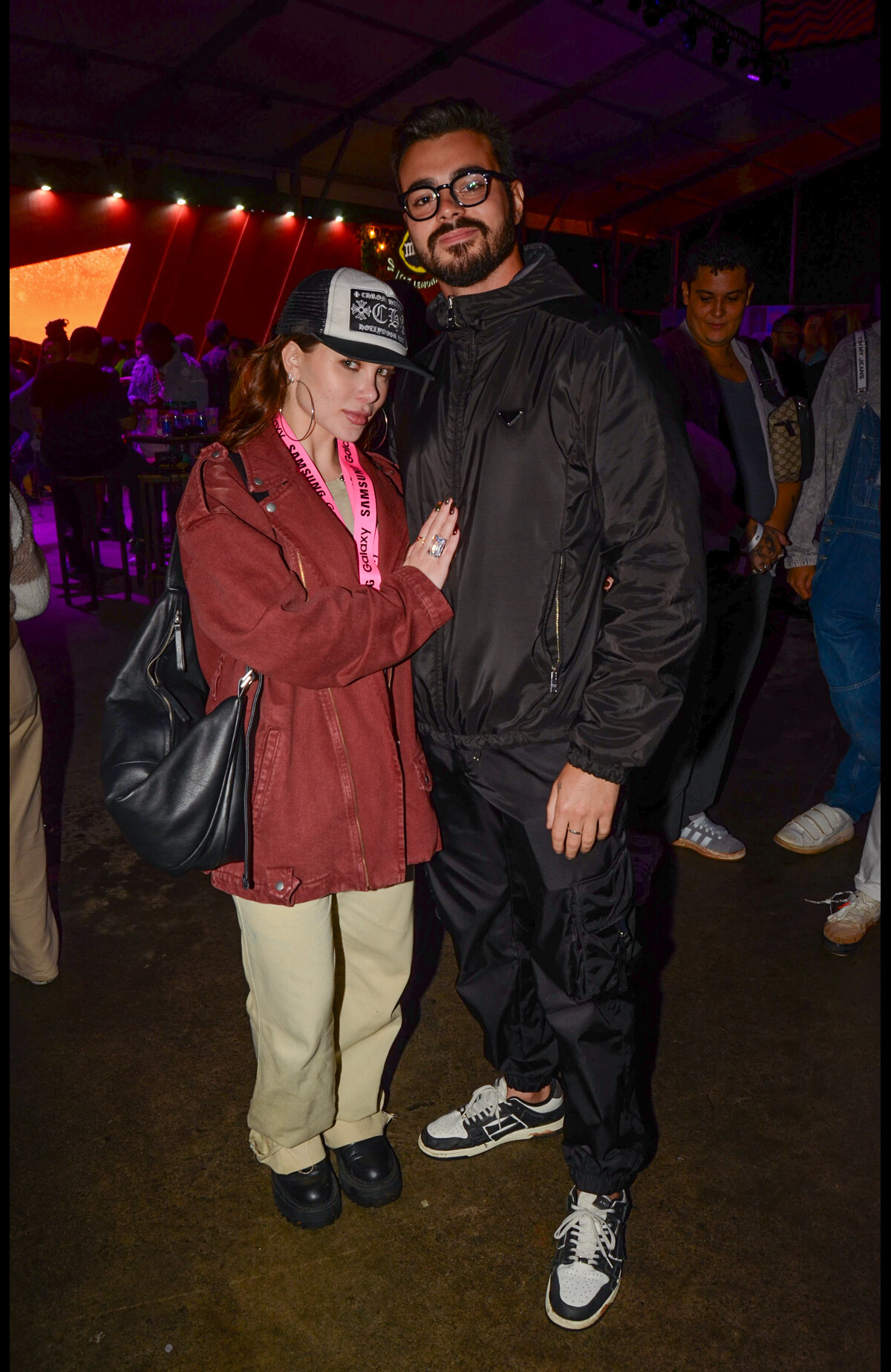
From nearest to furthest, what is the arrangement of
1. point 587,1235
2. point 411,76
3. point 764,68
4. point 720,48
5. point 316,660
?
1. point 316,660
2. point 587,1235
3. point 720,48
4. point 411,76
5. point 764,68

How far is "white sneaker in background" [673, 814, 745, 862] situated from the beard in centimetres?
253

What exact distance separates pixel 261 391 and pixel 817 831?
2878mm

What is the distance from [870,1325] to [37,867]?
2.38m

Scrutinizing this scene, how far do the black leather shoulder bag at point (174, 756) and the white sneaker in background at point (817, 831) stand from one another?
2624 millimetres

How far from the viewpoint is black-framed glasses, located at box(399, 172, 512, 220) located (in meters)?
1.87

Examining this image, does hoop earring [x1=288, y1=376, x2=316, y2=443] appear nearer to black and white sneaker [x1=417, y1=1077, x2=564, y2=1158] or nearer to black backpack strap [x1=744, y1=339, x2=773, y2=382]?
black and white sneaker [x1=417, y1=1077, x2=564, y2=1158]

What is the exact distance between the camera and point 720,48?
13.0m

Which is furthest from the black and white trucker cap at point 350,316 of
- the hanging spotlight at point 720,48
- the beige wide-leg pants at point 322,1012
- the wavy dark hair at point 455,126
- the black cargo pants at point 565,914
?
the hanging spotlight at point 720,48

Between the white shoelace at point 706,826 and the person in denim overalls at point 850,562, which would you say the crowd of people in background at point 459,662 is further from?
the white shoelace at point 706,826

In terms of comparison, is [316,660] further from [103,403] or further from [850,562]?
[103,403]

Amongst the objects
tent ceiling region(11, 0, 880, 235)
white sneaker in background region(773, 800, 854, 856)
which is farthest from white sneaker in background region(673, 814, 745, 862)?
tent ceiling region(11, 0, 880, 235)

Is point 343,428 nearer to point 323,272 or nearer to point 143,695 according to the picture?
point 323,272

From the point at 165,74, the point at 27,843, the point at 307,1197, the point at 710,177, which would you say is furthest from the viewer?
the point at 710,177

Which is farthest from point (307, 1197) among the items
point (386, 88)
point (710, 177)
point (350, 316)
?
point (710, 177)
